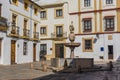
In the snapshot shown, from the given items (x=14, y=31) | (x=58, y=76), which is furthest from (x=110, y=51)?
(x=58, y=76)

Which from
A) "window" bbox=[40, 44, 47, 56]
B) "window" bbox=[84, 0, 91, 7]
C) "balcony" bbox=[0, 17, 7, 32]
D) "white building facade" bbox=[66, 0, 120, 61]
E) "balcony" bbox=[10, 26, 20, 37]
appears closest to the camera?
"balcony" bbox=[0, 17, 7, 32]

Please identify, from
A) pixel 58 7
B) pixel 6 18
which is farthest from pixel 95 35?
pixel 6 18

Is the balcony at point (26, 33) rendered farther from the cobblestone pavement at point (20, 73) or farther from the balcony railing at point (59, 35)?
the cobblestone pavement at point (20, 73)

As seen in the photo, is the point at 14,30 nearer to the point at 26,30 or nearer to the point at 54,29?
the point at 26,30

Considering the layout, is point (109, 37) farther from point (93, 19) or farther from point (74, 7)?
point (74, 7)

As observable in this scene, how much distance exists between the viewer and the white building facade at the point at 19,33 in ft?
78.4

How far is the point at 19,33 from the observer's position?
2708 centimetres

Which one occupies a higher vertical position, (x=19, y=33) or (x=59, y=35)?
(x=59, y=35)

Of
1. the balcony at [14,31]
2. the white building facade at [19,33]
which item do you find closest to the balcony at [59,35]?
the white building facade at [19,33]

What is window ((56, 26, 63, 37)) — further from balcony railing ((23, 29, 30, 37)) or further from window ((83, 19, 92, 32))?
balcony railing ((23, 29, 30, 37))

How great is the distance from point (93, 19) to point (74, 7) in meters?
3.71

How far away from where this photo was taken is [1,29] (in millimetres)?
22844

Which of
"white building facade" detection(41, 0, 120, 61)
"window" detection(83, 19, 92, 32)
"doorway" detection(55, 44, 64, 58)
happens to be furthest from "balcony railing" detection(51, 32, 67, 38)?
"window" detection(83, 19, 92, 32)

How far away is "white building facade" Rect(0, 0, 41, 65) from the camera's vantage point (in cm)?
2391
